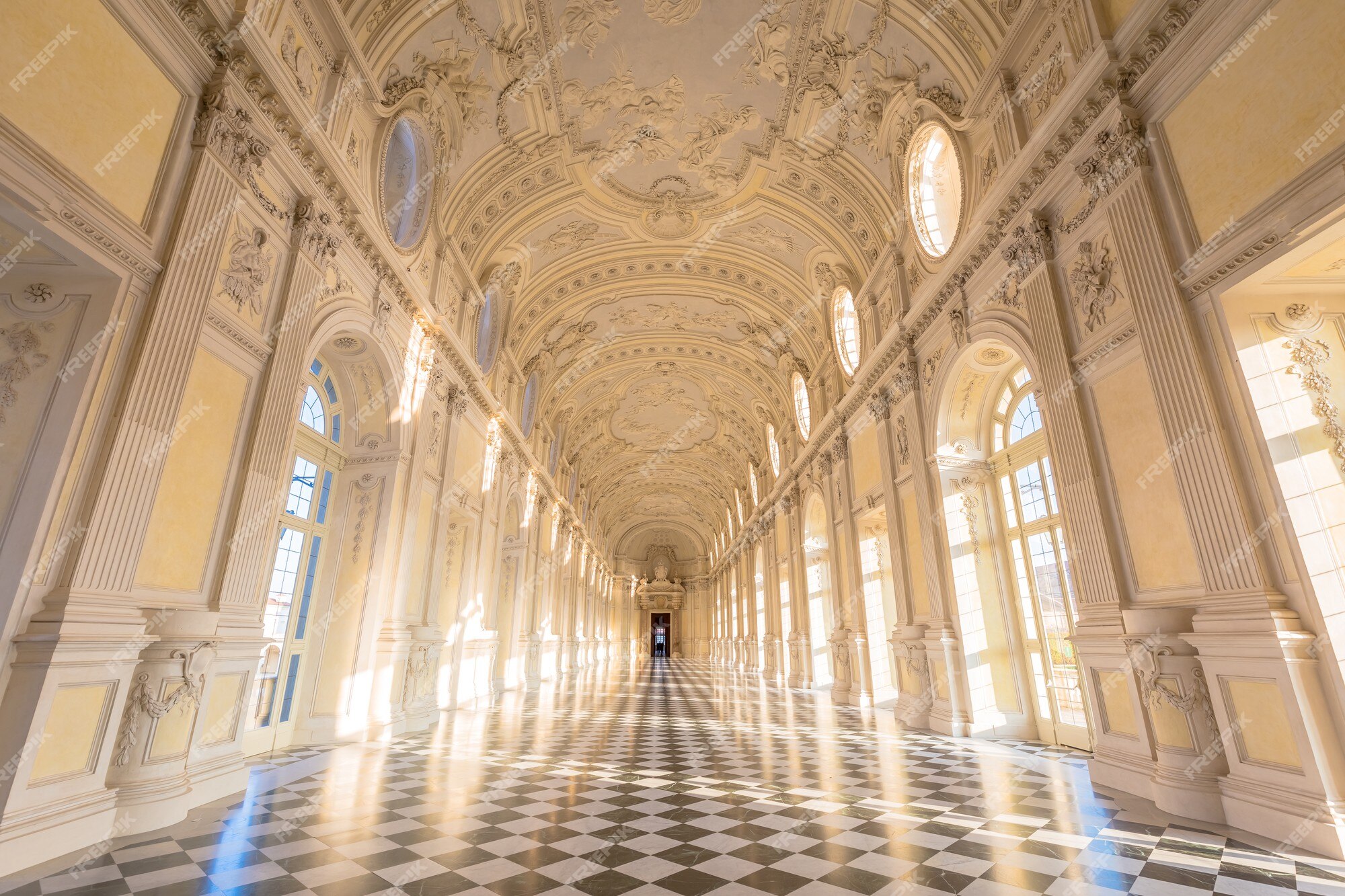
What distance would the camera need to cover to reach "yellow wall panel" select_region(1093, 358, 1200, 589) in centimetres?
500

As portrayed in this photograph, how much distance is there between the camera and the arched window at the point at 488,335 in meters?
13.5

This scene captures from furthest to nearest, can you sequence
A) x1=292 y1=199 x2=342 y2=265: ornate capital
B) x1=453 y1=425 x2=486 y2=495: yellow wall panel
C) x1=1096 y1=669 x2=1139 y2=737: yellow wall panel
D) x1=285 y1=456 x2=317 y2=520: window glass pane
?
x1=453 y1=425 x2=486 y2=495: yellow wall panel < x1=285 y1=456 x2=317 y2=520: window glass pane < x1=292 y1=199 x2=342 y2=265: ornate capital < x1=1096 y1=669 x2=1139 y2=737: yellow wall panel

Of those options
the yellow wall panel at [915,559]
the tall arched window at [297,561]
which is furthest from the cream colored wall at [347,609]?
the yellow wall panel at [915,559]

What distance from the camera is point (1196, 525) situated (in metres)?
4.65

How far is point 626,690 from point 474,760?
10.3 meters

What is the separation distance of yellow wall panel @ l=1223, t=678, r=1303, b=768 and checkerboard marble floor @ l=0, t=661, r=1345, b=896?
61 cm

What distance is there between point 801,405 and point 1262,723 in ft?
48.1

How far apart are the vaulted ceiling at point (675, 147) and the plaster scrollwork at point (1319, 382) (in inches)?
196

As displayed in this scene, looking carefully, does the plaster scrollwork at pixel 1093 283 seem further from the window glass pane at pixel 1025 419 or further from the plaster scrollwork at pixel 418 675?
the plaster scrollwork at pixel 418 675

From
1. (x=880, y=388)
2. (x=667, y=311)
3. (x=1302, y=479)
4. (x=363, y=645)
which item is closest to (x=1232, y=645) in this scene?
(x=1302, y=479)

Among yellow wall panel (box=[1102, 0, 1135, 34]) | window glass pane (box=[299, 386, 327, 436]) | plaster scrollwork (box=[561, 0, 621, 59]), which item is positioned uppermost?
plaster scrollwork (box=[561, 0, 621, 59])

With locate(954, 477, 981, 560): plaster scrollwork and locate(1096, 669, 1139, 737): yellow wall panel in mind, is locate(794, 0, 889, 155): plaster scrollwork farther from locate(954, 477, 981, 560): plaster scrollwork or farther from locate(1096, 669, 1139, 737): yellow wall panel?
locate(1096, 669, 1139, 737): yellow wall panel

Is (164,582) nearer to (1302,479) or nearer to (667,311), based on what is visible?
(1302,479)

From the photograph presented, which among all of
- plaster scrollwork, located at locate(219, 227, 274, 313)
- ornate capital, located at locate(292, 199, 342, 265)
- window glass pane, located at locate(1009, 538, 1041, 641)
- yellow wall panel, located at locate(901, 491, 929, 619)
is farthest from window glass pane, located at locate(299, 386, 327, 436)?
window glass pane, located at locate(1009, 538, 1041, 641)
